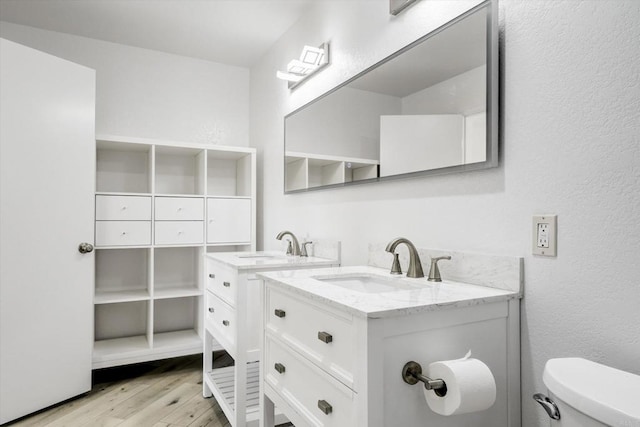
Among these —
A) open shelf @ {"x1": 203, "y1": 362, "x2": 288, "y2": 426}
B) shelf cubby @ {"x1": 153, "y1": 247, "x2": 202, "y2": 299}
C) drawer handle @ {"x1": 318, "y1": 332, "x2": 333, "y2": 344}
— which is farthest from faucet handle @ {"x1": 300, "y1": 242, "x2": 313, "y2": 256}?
drawer handle @ {"x1": 318, "y1": 332, "x2": 333, "y2": 344}

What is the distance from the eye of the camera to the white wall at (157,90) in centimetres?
293

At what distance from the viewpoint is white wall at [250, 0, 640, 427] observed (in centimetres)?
96

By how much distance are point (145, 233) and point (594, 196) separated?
101 inches

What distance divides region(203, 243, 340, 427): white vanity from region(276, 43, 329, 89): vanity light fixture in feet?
3.41

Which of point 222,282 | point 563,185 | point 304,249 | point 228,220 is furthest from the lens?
point 228,220

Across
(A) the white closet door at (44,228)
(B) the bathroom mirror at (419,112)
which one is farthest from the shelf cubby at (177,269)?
(B) the bathroom mirror at (419,112)

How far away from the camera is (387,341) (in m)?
0.97

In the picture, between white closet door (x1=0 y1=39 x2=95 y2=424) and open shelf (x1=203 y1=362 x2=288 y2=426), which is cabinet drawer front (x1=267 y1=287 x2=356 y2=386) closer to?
open shelf (x1=203 y1=362 x2=288 y2=426)

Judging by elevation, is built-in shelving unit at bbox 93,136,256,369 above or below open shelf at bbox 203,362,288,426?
above

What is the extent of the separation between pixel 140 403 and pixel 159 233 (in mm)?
1075

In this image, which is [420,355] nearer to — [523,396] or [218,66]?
[523,396]

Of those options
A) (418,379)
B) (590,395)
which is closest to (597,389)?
(590,395)

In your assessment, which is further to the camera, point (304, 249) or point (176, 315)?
point (176, 315)

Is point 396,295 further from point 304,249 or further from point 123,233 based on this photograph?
point 123,233
